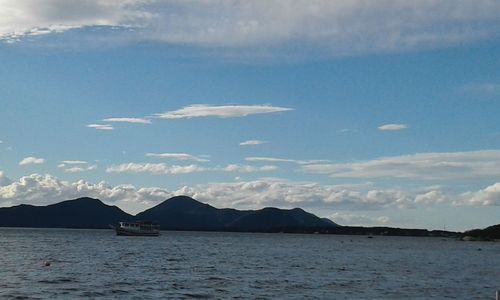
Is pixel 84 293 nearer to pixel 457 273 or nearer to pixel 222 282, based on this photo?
pixel 222 282

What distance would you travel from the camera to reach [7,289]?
5988 cm

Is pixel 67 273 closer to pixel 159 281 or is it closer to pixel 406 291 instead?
pixel 159 281

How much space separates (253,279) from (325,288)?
1133 centimetres

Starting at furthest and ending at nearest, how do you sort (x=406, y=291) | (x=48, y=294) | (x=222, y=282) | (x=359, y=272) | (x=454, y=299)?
(x=359, y=272)
(x=222, y=282)
(x=406, y=291)
(x=454, y=299)
(x=48, y=294)

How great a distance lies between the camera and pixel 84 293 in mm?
57156

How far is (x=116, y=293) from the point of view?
191 feet

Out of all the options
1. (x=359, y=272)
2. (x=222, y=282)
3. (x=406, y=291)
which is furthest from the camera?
(x=359, y=272)

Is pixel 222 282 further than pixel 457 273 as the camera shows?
No

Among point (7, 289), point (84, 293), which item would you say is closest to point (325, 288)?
point (84, 293)

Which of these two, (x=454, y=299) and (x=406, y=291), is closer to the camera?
(x=454, y=299)

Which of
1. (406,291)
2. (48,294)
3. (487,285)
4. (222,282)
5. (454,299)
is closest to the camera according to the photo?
(48,294)

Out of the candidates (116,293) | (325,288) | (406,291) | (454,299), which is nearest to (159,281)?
(116,293)

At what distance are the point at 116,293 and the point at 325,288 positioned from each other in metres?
21.2

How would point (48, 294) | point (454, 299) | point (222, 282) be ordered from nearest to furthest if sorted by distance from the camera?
point (48, 294), point (454, 299), point (222, 282)
